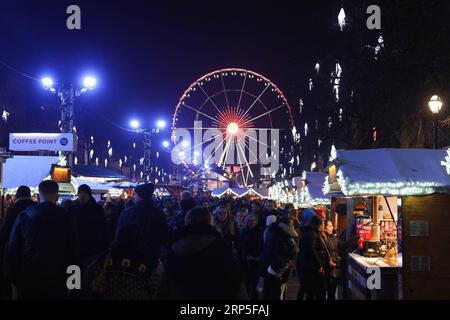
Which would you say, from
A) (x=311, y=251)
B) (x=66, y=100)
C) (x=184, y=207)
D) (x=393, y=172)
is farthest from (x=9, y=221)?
(x=66, y=100)

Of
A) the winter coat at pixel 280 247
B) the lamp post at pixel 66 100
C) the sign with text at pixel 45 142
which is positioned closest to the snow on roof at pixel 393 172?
the winter coat at pixel 280 247

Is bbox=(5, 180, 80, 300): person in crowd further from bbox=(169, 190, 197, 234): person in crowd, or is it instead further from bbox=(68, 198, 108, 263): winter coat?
bbox=(169, 190, 197, 234): person in crowd

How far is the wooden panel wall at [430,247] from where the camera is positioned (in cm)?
973

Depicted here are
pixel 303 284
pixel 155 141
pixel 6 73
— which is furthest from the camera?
pixel 155 141

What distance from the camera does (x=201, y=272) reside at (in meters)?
→ 4.97

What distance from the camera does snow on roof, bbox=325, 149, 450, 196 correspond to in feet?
32.7

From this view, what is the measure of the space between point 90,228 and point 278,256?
9.66ft

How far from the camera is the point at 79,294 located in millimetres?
8406

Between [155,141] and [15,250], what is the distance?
312 ft

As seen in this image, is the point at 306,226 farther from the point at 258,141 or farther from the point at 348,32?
the point at 258,141

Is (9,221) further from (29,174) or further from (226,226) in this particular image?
(29,174)

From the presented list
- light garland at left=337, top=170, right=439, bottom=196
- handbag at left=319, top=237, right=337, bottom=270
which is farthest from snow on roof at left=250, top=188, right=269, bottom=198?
light garland at left=337, top=170, right=439, bottom=196

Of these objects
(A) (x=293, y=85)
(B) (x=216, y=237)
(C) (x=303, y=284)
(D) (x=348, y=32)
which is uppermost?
(D) (x=348, y=32)
